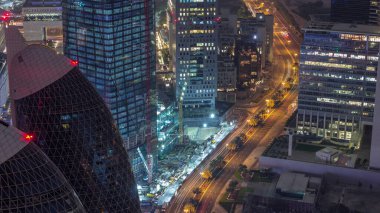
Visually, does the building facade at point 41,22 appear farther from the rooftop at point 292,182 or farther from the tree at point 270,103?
the rooftop at point 292,182

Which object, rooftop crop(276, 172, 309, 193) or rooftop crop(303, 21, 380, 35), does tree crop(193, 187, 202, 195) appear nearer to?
rooftop crop(276, 172, 309, 193)

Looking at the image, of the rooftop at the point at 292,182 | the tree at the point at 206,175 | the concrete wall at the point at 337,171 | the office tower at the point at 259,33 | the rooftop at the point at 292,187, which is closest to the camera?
the rooftop at the point at 292,187

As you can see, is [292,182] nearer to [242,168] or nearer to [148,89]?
[242,168]

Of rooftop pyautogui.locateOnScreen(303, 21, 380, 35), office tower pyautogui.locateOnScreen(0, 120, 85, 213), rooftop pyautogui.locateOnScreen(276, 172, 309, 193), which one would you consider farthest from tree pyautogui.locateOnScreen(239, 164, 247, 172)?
office tower pyautogui.locateOnScreen(0, 120, 85, 213)

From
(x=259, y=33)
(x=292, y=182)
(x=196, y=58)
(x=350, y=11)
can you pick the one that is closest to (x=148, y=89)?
(x=196, y=58)

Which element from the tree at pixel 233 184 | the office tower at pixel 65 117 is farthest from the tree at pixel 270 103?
the office tower at pixel 65 117

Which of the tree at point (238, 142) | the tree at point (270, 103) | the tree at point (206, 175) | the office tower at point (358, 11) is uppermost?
the office tower at point (358, 11)
